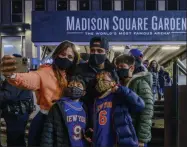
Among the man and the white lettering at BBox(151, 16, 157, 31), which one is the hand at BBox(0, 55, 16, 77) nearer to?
the man

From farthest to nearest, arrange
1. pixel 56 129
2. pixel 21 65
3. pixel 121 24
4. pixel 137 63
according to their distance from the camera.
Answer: pixel 121 24 → pixel 137 63 → pixel 56 129 → pixel 21 65

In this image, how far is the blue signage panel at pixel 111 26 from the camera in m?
17.5

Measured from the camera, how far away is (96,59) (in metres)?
4.00

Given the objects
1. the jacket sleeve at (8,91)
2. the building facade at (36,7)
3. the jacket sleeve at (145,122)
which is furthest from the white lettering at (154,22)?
the building facade at (36,7)

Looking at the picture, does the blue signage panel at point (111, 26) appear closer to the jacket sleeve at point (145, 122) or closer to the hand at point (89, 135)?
the jacket sleeve at point (145, 122)

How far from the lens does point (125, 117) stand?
384 cm

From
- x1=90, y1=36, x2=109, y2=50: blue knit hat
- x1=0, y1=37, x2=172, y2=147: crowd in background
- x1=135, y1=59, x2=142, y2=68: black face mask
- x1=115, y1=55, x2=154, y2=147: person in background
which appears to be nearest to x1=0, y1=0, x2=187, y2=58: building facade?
x1=135, y1=59, x2=142, y2=68: black face mask

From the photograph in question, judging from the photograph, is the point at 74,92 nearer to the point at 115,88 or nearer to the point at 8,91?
the point at 115,88

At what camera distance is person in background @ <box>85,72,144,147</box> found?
12.5ft

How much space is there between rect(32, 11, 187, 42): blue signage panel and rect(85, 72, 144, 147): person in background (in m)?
13.6

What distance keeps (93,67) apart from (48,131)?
78cm

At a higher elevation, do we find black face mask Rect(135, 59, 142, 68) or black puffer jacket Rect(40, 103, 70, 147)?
black face mask Rect(135, 59, 142, 68)

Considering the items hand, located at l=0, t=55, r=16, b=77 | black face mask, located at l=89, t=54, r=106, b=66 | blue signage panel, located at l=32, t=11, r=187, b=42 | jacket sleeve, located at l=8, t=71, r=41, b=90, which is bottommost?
jacket sleeve, located at l=8, t=71, r=41, b=90

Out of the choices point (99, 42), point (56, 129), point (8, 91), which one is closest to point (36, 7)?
point (8, 91)
